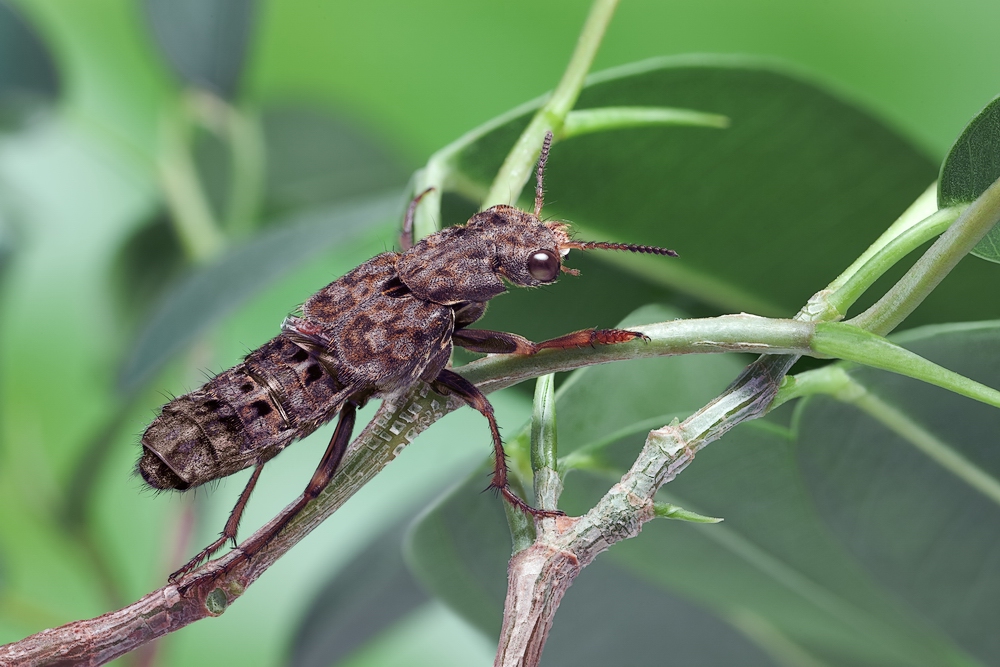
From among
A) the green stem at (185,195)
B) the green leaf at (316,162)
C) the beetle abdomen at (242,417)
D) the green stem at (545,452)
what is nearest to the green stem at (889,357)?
the green stem at (545,452)

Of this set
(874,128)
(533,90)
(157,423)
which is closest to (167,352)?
(157,423)

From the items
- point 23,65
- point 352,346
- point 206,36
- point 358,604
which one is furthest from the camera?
point 23,65

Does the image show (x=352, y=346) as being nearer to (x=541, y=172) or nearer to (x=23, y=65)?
(x=541, y=172)

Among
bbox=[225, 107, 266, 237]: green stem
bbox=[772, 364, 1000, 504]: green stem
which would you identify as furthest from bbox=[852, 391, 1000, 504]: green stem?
bbox=[225, 107, 266, 237]: green stem

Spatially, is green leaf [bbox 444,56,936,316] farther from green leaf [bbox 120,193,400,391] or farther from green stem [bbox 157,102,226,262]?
green stem [bbox 157,102,226,262]

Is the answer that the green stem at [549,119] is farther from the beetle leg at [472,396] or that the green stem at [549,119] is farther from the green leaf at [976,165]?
the green leaf at [976,165]

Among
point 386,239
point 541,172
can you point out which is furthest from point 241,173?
point 541,172

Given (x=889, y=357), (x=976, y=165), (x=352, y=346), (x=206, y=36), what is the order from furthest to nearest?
1. (x=206, y=36)
2. (x=352, y=346)
3. (x=976, y=165)
4. (x=889, y=357)
